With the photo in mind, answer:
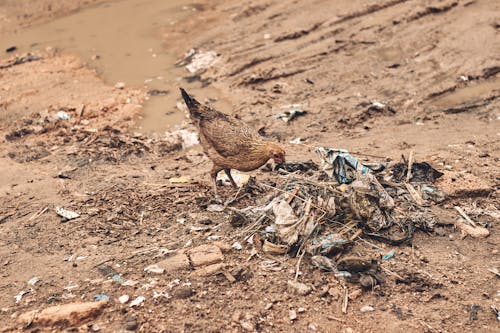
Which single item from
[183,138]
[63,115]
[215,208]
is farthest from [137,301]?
[63,115]

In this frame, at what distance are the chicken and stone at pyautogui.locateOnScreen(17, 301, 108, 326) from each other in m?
1.72

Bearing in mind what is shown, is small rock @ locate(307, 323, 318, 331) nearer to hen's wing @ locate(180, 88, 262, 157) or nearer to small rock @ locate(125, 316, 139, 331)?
small rock @ locate(125, 316, 139, 331)

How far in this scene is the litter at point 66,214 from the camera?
458cm

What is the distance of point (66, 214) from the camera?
15.2 feet

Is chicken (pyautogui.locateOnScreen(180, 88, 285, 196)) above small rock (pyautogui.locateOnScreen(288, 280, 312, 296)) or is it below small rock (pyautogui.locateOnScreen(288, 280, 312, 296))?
above

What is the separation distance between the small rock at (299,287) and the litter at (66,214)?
223 cm

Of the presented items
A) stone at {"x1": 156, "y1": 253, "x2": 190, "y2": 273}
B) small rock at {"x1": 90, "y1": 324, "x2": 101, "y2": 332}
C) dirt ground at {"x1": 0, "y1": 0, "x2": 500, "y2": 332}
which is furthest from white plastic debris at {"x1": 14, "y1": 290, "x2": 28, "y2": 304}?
stone at {"x1": 156, "y1": 253, "x2": 190, "y2": 273}

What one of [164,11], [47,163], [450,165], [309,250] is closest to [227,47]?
[164,11]

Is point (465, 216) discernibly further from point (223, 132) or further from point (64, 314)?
point (64, 314)

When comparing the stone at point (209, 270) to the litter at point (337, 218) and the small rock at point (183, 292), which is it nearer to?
the small rock at point (183, 292)

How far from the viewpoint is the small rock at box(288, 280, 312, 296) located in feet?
11.4

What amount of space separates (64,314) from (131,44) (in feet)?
22.6

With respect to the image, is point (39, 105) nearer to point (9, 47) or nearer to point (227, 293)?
point (9, 47)

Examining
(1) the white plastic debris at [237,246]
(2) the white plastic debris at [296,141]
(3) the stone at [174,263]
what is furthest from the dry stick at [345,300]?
(2) the white plastic debris at [296,141]
